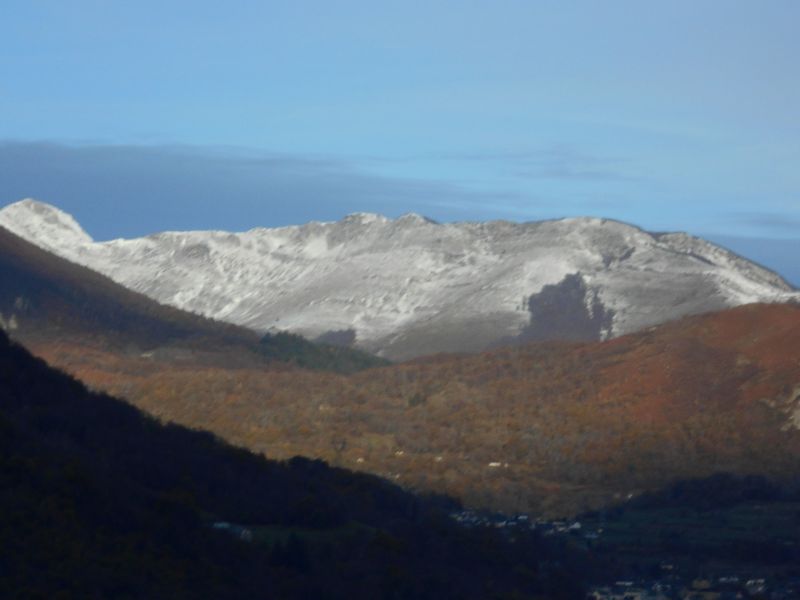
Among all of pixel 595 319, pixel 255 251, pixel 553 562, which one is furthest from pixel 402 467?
pixel 255 251

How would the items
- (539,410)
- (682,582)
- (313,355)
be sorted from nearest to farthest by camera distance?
(682,582), (539,410), (313,355)

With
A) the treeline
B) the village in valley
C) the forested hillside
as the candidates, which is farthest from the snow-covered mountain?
the village in valley

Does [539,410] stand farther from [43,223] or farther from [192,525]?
[43,223]

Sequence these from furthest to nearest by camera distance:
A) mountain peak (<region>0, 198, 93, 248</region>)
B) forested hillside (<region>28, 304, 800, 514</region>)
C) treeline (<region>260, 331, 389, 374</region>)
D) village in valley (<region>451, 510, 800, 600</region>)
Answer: mountain peak (<region>0, 198, 93, 248</region>) → treeline (<region>260, 331, 389, 374</region>) → forested hillside (<region>28, 304, 800, 514</region>) → village in valley (<region>451, 510, 800, 600</region>)

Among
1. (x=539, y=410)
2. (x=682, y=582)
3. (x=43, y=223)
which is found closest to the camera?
(x=682, y=582)

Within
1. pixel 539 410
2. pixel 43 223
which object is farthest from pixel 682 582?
pixel 43 223

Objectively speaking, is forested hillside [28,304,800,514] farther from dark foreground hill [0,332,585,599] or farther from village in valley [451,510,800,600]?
dark foreground hill [0,332,585,599]

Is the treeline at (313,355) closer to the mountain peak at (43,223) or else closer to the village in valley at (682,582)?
the village in valley at (682,582)

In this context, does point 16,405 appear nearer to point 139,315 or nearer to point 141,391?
point 141,391
